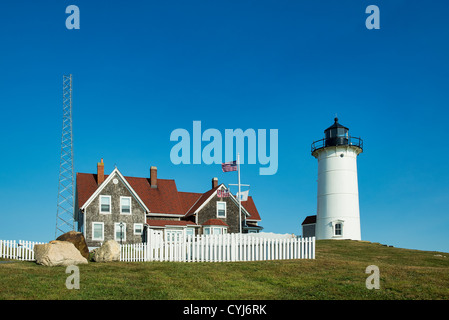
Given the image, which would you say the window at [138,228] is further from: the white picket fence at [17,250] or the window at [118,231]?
the white picket fence at [17,250]

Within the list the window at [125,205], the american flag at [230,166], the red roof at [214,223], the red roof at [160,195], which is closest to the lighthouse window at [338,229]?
the red roof at [160,195]

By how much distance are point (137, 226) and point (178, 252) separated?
2103 cm

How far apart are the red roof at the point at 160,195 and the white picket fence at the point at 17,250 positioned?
44.9ft

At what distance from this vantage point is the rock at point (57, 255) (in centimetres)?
2047

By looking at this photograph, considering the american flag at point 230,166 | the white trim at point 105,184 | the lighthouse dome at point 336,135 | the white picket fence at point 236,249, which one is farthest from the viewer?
the lighthouse dome at point 336,135

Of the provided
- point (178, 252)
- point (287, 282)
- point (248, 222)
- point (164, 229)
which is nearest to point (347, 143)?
point (248, 222)

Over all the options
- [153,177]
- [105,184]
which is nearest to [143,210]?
[105,184]

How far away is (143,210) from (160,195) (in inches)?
147

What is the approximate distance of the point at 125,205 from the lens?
43.2 meters

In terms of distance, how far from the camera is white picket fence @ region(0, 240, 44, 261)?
27391mm

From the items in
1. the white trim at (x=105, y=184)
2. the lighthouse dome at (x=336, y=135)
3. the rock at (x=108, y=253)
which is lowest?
the rock at (x=108, y=253)

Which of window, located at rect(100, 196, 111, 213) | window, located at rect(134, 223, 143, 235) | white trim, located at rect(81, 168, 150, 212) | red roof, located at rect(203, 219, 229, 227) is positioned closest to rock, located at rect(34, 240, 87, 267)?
white trim, located at rect(81, 168, 150, 212)
